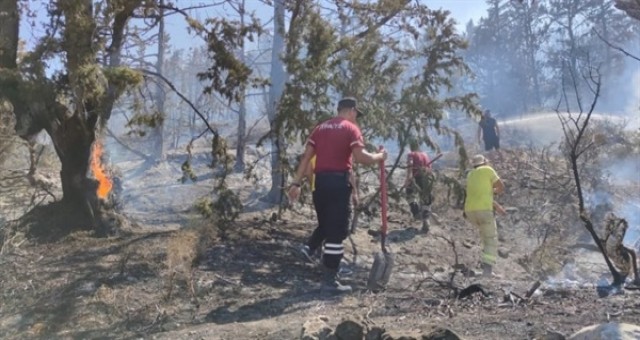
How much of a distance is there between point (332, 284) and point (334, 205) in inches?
31.5

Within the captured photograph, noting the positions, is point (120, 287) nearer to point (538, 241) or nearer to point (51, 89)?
point (51, 89)

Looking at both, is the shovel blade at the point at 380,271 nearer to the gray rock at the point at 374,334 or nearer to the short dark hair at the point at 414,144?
the gray rock at the point at 374,334

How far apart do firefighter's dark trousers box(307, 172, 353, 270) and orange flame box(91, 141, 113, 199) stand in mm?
3879

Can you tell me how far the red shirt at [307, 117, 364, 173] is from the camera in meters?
6.75

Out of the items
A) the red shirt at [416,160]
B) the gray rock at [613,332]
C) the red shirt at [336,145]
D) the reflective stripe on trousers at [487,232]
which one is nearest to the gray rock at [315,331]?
the gray rock at [613,332]

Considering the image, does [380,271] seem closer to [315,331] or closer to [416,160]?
[315,331]

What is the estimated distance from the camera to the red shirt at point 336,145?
6.75 metres

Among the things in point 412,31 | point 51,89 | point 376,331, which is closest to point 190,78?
point 412,31

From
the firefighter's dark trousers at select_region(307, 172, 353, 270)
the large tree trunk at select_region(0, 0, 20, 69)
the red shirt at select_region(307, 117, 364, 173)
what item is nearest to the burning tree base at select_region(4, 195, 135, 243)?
the large tree trunk at select_region(0, 0, 20, 69)

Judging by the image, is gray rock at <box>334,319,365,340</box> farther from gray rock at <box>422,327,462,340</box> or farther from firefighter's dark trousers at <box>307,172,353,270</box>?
firefighter's dark trousers at <box>307,172,353,270</box>

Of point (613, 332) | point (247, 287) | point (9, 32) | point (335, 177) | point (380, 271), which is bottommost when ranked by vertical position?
point (247, 287)

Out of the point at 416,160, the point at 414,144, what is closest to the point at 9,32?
the point at 414,144

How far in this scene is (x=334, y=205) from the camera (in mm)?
6734

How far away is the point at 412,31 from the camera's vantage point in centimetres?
1304
